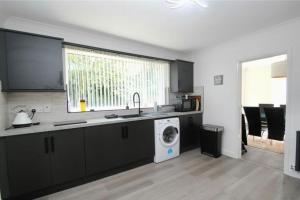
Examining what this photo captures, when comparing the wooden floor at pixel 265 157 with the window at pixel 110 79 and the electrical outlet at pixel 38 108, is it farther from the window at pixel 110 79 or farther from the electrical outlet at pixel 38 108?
the electrical outlet at pixel 38 108

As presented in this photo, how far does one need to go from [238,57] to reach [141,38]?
6.45ft

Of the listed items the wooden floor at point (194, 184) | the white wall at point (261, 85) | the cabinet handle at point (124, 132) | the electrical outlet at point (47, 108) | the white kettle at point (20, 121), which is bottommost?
the wooden floor at point (194, 184)

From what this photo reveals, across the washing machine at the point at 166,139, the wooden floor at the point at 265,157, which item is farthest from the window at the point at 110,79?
the wooden floor at the point at 265,157

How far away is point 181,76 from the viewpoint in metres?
3.64

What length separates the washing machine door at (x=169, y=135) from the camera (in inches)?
116

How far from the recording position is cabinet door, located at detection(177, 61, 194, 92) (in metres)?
3.62

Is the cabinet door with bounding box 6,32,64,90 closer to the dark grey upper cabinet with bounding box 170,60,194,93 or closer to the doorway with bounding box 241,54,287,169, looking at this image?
the dark grey upper cabinet with bounding box 170,60,194,93

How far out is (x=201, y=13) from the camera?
201 centimetres

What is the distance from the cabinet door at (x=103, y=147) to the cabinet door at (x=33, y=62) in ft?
2.81

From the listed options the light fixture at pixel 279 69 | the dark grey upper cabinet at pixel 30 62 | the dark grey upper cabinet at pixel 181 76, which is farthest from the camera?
the light fixture at pixel 279 69

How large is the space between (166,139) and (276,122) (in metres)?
2.44

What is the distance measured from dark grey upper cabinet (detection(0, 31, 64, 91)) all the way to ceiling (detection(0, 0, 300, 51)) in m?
0.36

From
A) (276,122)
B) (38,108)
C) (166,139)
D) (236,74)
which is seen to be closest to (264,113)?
(276,122)

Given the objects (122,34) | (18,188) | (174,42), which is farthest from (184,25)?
(18,188)
